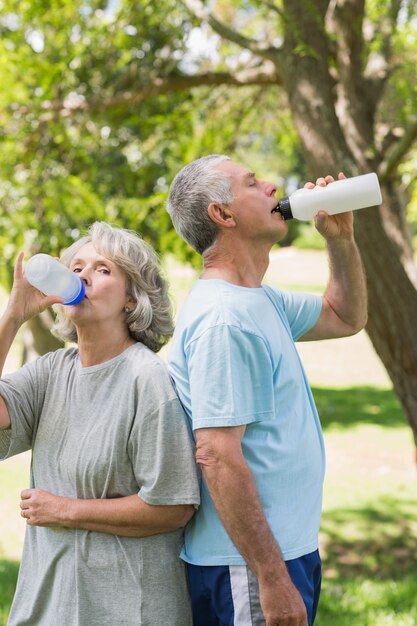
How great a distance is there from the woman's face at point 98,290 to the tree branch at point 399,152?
2.84 metres

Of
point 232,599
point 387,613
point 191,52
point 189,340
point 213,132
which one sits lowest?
point 387,613

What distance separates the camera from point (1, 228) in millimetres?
5973

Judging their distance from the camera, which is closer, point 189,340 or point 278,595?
point 278,595

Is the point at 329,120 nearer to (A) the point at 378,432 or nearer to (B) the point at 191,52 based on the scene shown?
(B) the point at 191,52

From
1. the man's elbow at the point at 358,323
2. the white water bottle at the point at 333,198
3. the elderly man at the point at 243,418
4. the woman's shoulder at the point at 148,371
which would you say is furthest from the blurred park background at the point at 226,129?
the woman's shoulder at the point at 148,371

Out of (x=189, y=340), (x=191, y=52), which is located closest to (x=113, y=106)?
(x=191, y=52)

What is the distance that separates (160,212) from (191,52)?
1.26 meters

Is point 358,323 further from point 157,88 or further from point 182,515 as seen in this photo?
point 157,88

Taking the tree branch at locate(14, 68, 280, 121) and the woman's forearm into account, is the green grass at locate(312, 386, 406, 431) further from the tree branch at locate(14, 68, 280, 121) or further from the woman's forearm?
the woman's forearm

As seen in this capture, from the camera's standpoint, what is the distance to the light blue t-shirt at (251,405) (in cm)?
197

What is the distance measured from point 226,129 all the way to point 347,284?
445 centimetres

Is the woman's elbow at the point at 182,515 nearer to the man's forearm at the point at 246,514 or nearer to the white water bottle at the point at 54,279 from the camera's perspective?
the man's forearm at the point at 246,514

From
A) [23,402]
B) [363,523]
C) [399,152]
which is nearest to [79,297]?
[23,402]

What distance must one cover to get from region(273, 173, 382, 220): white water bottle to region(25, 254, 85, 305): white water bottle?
0.57 m
